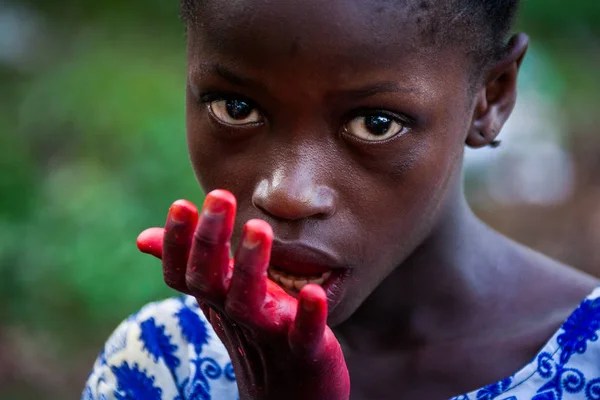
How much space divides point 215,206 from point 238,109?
39 centimetres

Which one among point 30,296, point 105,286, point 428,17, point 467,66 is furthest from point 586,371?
point 30,296

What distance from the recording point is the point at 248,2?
1277 mm

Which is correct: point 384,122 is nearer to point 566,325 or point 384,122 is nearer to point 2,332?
point 566,325

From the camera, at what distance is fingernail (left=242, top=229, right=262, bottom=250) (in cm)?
102

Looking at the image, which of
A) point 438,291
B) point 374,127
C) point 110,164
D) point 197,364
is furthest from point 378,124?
point 110,164

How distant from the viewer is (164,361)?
174 centimetres

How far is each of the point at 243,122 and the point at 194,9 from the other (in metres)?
0.23

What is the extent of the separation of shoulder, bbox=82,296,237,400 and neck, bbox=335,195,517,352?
0.30 m

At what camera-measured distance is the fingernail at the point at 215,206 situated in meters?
1.01

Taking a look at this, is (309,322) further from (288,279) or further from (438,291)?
(438,291)

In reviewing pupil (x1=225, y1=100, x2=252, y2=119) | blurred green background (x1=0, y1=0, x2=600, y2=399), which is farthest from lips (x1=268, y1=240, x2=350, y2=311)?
blurred green background (x1=0, y1=0, x2=600, y2=399)

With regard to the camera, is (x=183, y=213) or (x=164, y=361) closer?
(x=183, y=213)

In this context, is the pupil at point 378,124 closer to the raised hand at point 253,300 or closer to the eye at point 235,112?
the eye at point 235,112

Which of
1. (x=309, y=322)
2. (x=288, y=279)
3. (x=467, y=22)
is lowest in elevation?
(x=309, y=322)
